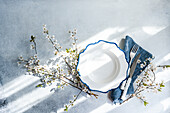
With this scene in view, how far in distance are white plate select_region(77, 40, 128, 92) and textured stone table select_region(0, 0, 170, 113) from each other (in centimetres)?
8

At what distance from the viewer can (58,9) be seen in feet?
3.80

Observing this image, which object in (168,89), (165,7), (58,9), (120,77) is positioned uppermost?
(58,9)

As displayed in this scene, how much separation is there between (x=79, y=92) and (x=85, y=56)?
23cm

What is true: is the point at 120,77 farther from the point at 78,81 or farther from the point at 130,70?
the point at 78,81

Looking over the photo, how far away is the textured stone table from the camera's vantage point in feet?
3.65

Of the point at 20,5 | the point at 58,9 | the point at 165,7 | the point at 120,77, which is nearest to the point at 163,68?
the point at 120,77

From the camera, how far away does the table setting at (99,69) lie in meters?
1.08

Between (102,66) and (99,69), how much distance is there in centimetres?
3

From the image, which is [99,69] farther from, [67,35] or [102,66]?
[67,35]

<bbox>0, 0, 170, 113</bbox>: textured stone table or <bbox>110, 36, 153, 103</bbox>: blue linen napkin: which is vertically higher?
<bbox>0, 0, 170, 113</bbox>: textured stone table

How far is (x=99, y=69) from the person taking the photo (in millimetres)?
1112

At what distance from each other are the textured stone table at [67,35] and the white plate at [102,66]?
3.2 inches

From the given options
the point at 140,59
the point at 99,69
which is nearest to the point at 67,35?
the point at 99,69

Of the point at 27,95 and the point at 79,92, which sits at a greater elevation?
the point at 27,95
